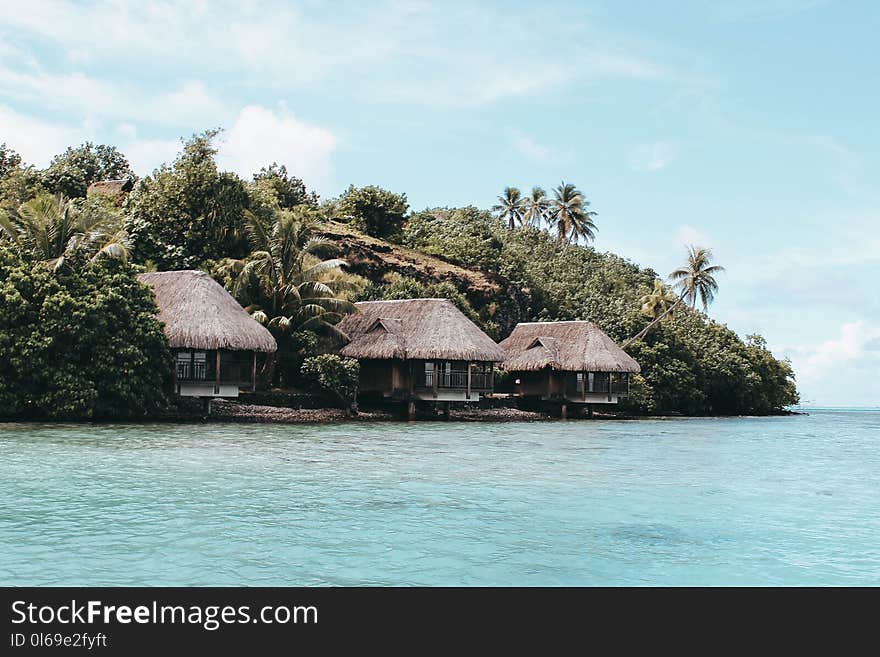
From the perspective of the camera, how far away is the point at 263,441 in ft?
66.0

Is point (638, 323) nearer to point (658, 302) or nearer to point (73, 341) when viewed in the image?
point (658, 302)

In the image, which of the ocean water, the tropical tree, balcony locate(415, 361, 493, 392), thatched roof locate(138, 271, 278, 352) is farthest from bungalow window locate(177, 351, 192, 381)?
Result: balcony locate(415, 361, 493, 392)

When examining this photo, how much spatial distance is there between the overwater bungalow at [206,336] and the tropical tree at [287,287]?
8.75ft

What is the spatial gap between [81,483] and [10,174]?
3313 cm

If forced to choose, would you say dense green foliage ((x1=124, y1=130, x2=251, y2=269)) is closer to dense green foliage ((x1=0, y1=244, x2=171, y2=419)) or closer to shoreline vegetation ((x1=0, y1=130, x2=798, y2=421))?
shoreline vegetation ((x1=0, y1=130, x2=798, y2=421))

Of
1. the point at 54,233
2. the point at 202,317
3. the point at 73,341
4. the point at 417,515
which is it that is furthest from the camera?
the point at 202,317

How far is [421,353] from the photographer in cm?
3094

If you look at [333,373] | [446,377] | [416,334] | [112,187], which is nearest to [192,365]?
[333,373]

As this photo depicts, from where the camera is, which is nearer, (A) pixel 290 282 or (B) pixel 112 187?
(A) pixel 290 282

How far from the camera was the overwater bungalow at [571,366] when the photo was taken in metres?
36.5

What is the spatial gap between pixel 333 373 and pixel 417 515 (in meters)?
19.6

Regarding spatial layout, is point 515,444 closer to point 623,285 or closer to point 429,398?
point 429,398

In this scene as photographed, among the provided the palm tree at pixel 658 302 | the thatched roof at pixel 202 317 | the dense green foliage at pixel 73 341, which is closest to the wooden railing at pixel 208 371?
the thatched roof at pixel 202 317
